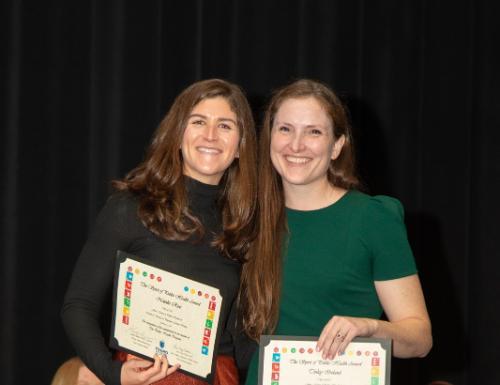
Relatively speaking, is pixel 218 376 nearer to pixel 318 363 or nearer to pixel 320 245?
pixel 318 363

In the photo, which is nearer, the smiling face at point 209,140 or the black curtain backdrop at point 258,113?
the smiling face at point 209,140

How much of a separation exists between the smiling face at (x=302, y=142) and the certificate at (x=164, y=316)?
0.47m

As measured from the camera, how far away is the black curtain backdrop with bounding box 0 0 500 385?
11.4 feet

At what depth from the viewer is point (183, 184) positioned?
7.48 ft

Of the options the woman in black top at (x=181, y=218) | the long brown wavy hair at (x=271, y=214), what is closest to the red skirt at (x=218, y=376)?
the woman in black top at (x=181, y=218)

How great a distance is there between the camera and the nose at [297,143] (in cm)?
218

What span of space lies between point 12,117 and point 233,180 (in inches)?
59.5

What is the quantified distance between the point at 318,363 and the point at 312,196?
539mm

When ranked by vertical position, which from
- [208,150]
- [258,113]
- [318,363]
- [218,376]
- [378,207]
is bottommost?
[218,376]

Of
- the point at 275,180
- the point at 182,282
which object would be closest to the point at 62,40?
the point at 275,180

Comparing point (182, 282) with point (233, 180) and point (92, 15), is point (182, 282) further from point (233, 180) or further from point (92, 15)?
point (92, 15)

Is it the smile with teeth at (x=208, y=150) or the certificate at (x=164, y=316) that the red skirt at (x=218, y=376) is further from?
the smile with teeth at (x=208, y=150)

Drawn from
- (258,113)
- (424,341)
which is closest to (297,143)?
(424,341)

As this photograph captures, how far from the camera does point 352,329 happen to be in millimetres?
1887
